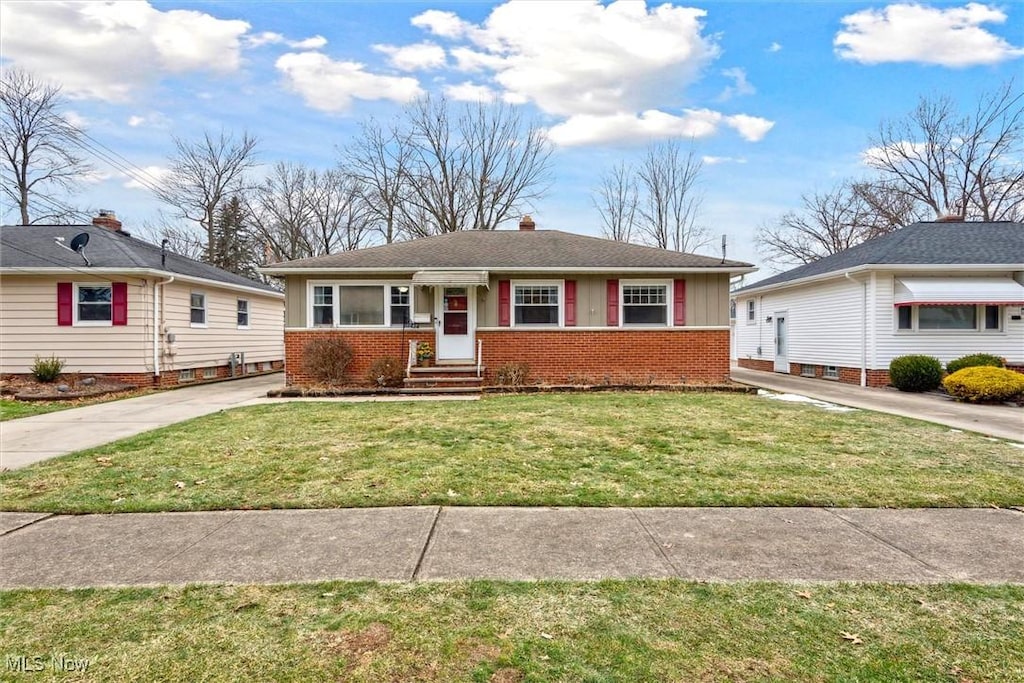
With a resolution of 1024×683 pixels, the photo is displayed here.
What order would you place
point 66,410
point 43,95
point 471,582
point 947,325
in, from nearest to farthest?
point 471,582 < point 66,410 < point 947,325 < point 43,95

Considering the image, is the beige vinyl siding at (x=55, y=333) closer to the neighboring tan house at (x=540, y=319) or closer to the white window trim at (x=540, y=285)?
the neighboring tan house at (x=540, y=319)

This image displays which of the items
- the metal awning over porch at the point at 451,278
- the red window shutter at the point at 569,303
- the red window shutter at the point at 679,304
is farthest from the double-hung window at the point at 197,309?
the red window shutter at the point at 679,304

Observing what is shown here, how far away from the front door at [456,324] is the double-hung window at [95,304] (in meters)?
8.21

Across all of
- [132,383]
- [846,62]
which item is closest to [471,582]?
[132,383]

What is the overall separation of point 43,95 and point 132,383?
62.5 feet

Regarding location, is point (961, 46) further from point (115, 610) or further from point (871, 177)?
point (115, 610)

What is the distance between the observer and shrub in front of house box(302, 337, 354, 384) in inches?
470

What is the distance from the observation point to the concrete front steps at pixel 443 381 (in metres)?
11.3

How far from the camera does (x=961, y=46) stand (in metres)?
16.8

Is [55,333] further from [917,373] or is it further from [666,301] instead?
[917,373]

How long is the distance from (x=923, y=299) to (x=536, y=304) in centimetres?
966

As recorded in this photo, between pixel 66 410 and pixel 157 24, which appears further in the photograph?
pixel 157 24

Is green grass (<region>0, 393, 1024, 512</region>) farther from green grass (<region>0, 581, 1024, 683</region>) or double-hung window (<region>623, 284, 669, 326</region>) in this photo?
double-hung window (<region>623, 284, 669, 326</region>)

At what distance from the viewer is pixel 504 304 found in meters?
12.5
